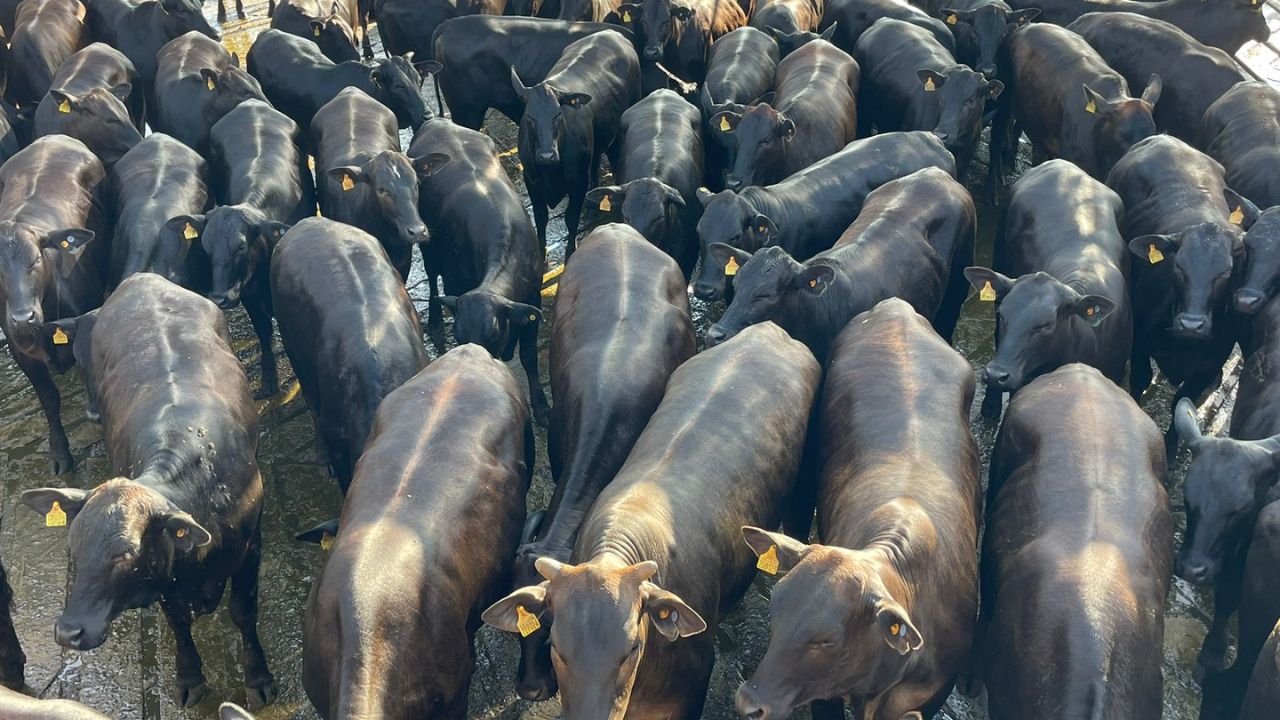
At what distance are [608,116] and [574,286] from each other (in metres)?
3.36

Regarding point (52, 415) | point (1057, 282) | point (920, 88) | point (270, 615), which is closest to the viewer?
point (270, 615)

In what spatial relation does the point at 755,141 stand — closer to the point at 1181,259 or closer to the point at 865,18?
the point at 1181,259

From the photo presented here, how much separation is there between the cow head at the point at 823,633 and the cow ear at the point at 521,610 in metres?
0.85

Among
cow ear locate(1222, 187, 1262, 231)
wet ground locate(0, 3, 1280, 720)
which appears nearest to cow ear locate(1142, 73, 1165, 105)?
cow ear locate(1222, 187, 1262, 231)

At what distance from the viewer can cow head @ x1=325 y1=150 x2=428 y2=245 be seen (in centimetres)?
816

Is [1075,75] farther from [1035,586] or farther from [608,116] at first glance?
[1035,586]

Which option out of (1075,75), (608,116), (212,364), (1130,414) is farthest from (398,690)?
(1075,75)

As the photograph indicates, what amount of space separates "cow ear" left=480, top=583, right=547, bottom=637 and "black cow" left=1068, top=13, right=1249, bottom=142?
25.9 feet

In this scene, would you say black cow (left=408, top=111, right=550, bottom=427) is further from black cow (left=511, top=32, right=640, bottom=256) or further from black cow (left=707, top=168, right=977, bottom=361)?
black cow (left=707, top=168, right=977, bottom=361)

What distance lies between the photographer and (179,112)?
401 inches

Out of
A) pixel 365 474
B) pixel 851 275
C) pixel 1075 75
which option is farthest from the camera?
pixel 1075 75

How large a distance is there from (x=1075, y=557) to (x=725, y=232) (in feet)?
12.0

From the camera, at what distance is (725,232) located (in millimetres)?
8039

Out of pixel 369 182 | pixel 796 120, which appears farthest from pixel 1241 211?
pixel 369 182
